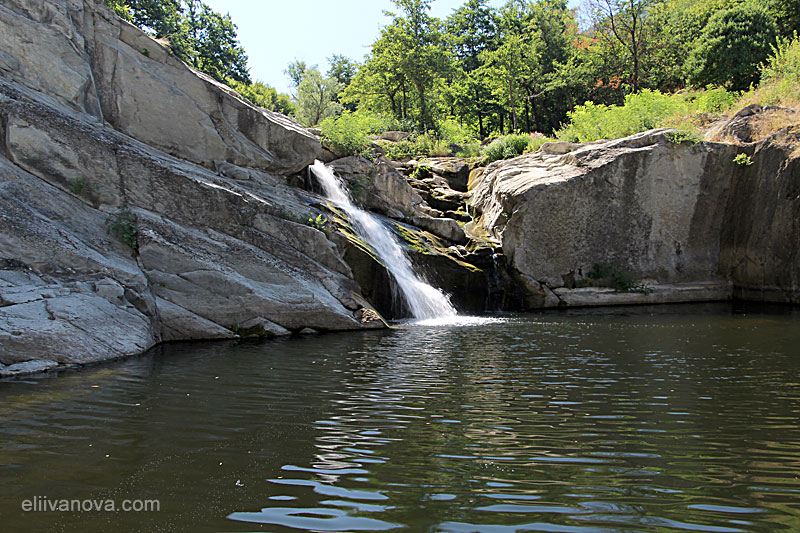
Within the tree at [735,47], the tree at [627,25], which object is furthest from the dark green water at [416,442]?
the tree at [627,25]

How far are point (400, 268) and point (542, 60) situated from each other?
29927mm

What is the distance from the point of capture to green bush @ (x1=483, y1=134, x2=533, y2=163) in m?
24.1

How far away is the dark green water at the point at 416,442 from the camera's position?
128 inches

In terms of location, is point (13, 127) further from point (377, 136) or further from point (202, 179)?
point (377, 136)

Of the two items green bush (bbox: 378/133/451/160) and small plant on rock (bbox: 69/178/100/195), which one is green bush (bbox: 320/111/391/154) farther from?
small plant on rock (bbox: 69/178/100/195)

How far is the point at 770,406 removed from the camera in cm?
576

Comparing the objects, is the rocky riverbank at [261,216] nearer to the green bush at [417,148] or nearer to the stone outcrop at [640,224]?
the stone outcrop at [640,224]

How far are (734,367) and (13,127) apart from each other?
46.3 feet

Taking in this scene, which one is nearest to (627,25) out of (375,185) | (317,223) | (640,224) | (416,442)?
(640,224)

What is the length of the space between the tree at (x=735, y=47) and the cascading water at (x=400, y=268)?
71.3 ft

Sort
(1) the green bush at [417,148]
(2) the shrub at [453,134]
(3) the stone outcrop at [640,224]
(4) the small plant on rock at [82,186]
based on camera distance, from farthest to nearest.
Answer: (2) the shrub at [453,134] → (1) the green bush at [417,148] → (3) the stone outcrop at [640,224] → (4) the small plant on rock at [82,186]

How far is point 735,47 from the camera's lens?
27984 mm

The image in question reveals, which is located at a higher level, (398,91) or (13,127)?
(398,91)

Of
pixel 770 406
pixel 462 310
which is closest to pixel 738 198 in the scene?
pixel 462 310
